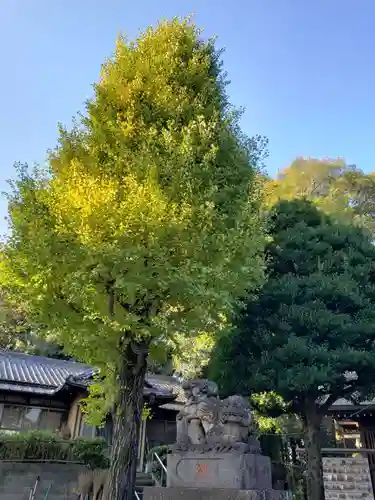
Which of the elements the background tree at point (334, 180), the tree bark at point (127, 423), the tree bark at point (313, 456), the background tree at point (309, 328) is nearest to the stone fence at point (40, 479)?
the background tree at point (309, 328)

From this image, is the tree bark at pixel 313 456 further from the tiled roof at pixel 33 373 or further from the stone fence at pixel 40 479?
the tiled roof at pixel 33 373

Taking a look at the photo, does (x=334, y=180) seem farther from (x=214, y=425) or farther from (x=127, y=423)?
(x=127, y=423)

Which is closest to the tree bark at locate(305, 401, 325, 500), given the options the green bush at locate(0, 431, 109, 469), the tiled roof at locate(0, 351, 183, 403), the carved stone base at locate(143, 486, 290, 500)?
the carved stone base at locate(143, 486, 290, 500)

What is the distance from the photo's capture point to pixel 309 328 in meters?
12.4

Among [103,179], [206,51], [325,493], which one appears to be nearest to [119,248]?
[103,179]

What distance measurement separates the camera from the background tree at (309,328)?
11945mm

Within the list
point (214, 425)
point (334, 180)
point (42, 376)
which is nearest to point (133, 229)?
point (214, 425)

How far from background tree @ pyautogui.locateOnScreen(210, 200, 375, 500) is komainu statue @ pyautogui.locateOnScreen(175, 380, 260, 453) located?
13.9 feet

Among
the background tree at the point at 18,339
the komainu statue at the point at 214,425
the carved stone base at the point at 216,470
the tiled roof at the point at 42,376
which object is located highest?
the background tree at the point at 18,339

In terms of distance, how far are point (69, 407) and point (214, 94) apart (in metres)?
15.3

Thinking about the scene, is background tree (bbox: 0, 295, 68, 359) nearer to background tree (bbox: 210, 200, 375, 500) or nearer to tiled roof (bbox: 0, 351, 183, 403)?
tiled roof (bbox: 0, 351, 183, 403)

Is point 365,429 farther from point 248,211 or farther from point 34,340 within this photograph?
point 34,340

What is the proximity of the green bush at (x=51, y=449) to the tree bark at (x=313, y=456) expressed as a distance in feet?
22.3

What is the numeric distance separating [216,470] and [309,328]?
633 cm
